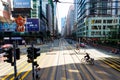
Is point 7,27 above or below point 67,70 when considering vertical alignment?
above

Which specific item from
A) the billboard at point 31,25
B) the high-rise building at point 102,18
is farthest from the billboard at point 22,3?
the high-rise building at point 102,18

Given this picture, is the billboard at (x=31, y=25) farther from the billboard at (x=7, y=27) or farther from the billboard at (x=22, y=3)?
the billboard at (x=22, y=3)

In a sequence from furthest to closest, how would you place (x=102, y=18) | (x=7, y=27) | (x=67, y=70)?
(x=102, y=18) → (x=7, y=27) → (x=67, y=70)

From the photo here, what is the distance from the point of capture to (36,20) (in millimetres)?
78750

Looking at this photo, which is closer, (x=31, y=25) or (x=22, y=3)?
(x=31, y=25)

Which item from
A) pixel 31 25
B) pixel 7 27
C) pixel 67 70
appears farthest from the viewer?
pixel 31 25

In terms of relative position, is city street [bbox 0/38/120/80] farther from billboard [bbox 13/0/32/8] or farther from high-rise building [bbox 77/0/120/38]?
high-rise building [bbox 77/0/120/38]

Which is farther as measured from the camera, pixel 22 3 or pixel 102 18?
pixel 102 18

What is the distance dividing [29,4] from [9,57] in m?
78.3

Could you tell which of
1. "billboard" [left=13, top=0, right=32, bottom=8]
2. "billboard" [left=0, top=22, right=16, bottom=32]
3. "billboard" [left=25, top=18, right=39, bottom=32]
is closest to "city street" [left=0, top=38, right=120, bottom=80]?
"billboard" [left=0, top=22, right=16, bottom=32]

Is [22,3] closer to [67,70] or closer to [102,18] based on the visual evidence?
[102,18]

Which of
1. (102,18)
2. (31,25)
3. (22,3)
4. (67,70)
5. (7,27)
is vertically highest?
(22,3)

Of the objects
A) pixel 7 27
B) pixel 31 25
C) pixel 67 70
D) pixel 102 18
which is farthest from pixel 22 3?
pixel 67 70

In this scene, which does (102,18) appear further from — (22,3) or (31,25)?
(22,3)
